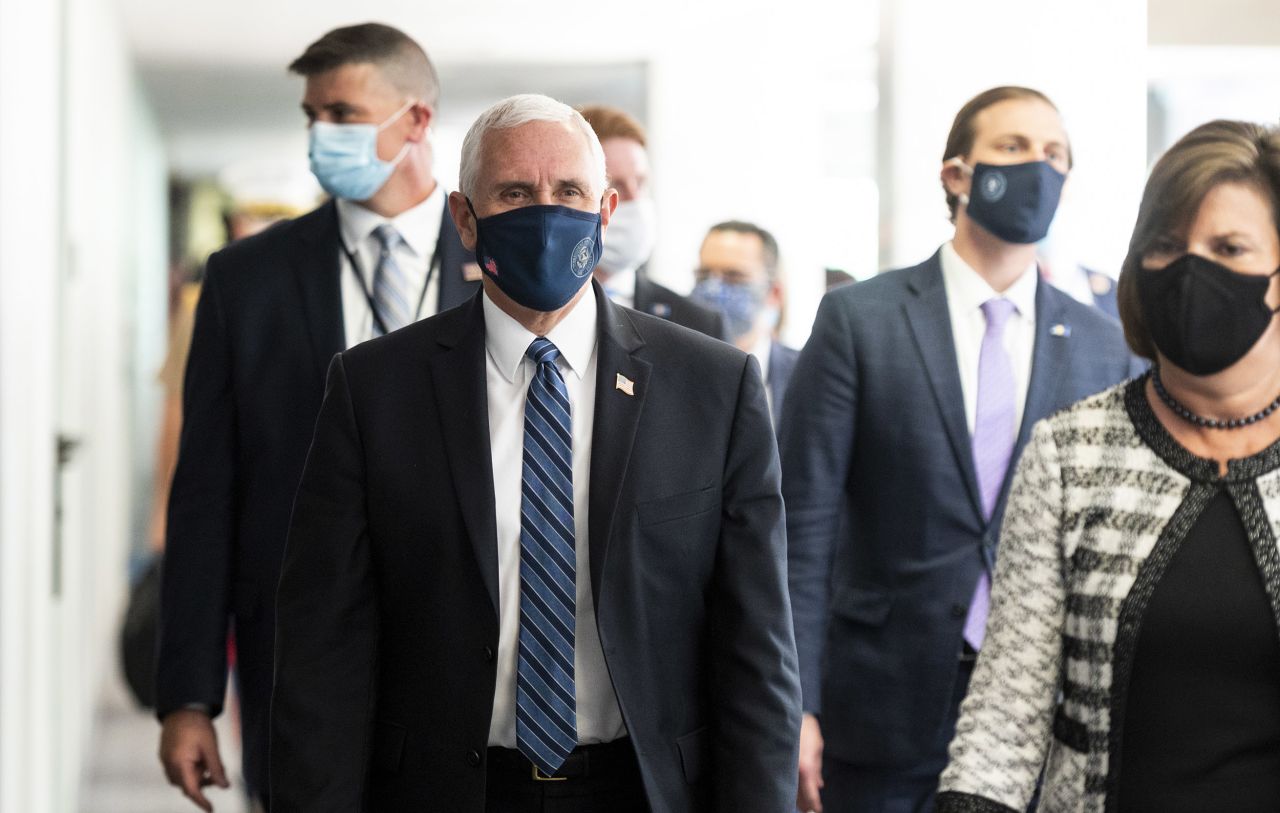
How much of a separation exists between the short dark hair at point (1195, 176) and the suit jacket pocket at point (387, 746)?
1.15 metres

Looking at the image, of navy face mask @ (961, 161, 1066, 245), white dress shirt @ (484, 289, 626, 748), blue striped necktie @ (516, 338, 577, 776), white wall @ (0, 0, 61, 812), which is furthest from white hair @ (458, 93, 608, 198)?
white wall @ (0, 0, 61, 812)

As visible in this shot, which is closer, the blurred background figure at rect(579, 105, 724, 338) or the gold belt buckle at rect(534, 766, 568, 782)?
the gold belt buckle at rect(534, 766, 568, 782)

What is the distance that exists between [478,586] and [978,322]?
4.93 feet

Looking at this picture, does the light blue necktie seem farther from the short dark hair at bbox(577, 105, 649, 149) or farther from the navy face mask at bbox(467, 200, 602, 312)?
the short dark hair at bbox(577, 105, 649, 149)

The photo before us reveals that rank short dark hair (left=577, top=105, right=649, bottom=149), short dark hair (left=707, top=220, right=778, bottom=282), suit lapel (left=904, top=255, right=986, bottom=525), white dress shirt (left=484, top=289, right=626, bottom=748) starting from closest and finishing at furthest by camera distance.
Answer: white dress shirt (left=484, top=289, right=626, bottom=748) → suit lapel (left=904, top=255, right=986, bottom=525) → short dark hair (left=577, top=105, right=649, bottom=149) → short dark hair (left=707, top=220, right=778, bottom=282)

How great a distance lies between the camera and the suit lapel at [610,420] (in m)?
2.29

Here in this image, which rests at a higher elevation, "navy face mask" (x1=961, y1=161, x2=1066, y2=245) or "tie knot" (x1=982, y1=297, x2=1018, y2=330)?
"navy face mask" (x1=961, y1=161, x2=1066, y2=245)

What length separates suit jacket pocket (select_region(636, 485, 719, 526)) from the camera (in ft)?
7.64

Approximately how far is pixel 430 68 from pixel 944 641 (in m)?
1.55

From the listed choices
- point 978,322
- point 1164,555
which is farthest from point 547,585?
point 978,322

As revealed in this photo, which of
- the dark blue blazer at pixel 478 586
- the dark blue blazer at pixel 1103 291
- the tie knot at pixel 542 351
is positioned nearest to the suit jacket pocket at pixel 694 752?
the dark blue blazer at pixel 478 586

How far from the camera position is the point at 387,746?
2375mm

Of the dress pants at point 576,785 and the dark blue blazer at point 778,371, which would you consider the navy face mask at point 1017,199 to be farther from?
the dark blue blazer at point 778,371

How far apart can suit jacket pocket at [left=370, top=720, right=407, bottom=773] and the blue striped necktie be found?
0.65 feet
